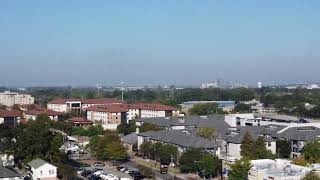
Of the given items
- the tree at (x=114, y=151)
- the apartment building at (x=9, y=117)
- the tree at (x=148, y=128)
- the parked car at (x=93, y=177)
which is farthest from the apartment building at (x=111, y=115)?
the parked car at (x=93, y=177)

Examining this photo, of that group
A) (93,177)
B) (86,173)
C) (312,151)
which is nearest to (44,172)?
(93,177)

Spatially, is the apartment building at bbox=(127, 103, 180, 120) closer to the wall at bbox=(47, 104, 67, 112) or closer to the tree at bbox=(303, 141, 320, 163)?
the wall at bbox=(47, 104, 67, 112)

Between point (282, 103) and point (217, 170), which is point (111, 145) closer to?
point (217, 170)

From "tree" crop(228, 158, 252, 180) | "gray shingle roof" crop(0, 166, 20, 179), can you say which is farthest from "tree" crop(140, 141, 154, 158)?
"gray shingle roof" crop(0, 166, 20, 179)

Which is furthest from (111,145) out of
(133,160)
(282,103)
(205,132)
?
(282,103)

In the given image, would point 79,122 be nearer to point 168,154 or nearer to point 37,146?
point 168,154
